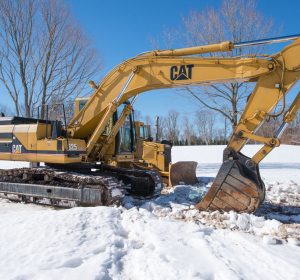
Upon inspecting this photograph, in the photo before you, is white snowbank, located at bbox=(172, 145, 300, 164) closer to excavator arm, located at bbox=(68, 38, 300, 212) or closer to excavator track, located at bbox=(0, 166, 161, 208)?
excavator track, located at bbox=(0, 166, 161, 208)

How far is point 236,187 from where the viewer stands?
19.6ft

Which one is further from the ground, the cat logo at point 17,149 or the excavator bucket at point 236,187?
the cat logo at point 17,149

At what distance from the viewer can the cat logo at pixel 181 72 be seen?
677 centimetres

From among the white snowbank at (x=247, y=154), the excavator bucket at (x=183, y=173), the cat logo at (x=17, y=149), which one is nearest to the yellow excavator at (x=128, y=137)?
the cat logo at (x=17, y=149)

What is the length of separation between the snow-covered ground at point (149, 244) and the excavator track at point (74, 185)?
75 cm

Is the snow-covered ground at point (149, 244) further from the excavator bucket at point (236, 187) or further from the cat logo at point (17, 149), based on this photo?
the cat logo at point (17, 149)

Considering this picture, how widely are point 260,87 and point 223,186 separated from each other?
6.33 feet

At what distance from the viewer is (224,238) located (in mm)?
4918

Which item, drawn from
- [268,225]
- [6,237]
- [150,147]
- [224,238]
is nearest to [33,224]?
[6,237]

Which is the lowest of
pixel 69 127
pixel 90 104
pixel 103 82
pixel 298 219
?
pixel 298 219

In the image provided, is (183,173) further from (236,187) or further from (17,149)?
(17,149)

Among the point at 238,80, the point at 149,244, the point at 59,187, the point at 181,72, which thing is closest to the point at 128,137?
the point at 59,187

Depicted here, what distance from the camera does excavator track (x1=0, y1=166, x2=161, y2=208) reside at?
6.98 m

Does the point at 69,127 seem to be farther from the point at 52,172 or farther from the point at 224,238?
the point at 224,238
